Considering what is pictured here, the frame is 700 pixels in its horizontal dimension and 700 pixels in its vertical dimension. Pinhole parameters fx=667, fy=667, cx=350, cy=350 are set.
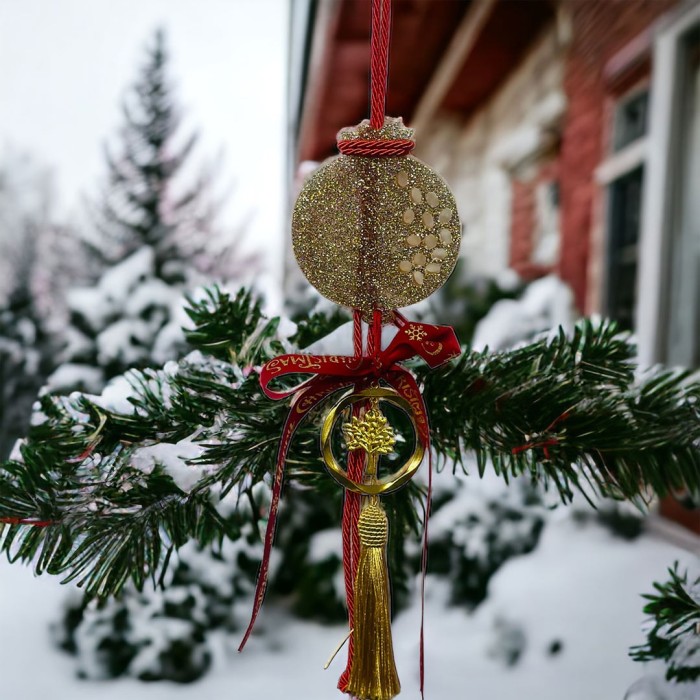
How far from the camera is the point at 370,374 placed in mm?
448

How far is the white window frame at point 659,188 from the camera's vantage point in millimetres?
1622

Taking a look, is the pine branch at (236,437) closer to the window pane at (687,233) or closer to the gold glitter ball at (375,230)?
the gold glitter ball at (375,230)

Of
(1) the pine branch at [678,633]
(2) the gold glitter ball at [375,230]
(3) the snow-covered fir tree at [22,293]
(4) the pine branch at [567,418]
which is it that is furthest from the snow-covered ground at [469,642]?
(3) the snow-covered fir tree at [22,293]

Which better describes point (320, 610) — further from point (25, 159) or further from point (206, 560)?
point (25, 159)

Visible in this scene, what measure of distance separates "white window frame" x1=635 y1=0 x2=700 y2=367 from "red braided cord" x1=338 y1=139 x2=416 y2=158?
4.63ft

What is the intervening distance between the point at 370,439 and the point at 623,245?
6.18 ft

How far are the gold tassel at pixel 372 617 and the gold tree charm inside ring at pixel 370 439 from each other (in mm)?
20

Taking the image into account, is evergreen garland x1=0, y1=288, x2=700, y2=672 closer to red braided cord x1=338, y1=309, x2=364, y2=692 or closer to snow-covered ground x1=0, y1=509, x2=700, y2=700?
red braided cord x1=338, y1=309, x2=364, y2=692

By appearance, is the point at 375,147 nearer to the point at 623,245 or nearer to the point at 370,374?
the point at 370,374

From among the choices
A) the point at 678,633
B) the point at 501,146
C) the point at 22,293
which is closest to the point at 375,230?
the point at 678,633

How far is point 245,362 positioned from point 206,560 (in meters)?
0.70

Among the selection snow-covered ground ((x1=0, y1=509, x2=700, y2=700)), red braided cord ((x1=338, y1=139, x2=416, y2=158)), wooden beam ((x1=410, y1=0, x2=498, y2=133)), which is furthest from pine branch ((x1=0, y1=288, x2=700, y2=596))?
wooden beam ((x1=410, y1=0, x2=498, y2=133))


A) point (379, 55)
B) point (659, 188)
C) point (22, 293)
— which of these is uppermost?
point (22, 293)

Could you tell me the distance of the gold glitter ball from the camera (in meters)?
0.43
